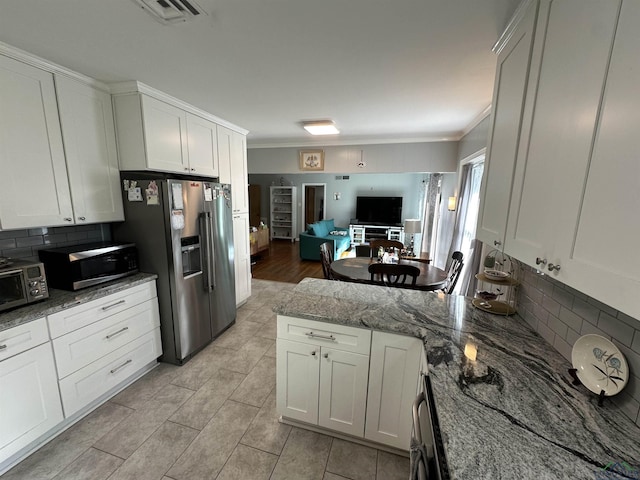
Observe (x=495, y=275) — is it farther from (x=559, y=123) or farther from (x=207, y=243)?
(x=207, y=243)

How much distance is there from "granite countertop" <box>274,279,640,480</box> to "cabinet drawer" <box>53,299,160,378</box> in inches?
54.7

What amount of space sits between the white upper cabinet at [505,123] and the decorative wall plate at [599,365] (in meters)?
0.49

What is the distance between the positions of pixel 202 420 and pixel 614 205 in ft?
7.93

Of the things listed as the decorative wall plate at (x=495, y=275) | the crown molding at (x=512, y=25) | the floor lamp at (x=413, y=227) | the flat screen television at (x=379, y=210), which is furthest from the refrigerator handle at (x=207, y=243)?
the flat screen television at (x=379, y=210)

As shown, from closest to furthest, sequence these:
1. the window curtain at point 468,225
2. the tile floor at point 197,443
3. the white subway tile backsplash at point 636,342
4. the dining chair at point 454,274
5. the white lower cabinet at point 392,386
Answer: the white subway tile backsplash at point 636,342 < the white lower cabinet at point 392,386 < the tile floor at point 197,443 < the dining chair at point 454,274 < the window curtain at point 468,225

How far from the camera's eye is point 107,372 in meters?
2.00

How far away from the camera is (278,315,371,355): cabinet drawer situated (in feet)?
4.95

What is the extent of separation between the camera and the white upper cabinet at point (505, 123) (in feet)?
3.76

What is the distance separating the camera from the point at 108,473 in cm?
152

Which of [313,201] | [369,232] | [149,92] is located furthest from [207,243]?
[313,201]

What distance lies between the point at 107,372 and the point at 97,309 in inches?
20.1

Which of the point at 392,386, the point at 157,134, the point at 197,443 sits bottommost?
the point at 197,443

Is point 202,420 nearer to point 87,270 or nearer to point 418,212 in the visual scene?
point 87,270

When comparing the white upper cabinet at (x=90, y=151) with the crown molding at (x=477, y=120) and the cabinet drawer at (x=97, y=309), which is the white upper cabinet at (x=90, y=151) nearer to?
the cabinet drawer at (x=97, y=309)
